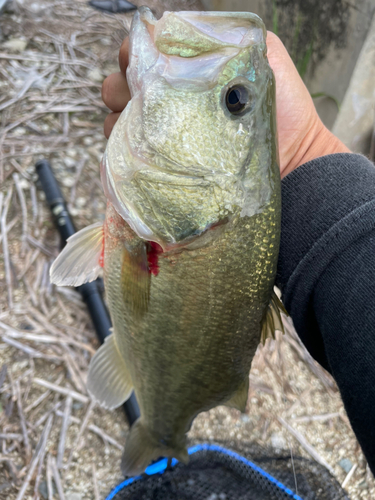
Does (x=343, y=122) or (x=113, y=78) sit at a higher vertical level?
(x=113, y=78)

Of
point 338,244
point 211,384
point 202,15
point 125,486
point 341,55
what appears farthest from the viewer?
point 341,55

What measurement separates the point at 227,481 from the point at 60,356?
133 cm

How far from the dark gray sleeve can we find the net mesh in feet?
3.16

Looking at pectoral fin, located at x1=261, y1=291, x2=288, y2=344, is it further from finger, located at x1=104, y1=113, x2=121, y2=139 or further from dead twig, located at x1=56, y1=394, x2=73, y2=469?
dead twig, located at x1=56, y1=394, x2=73, y2=469

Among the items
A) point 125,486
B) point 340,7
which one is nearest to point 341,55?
point 340,7

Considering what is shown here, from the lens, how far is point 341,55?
337cm

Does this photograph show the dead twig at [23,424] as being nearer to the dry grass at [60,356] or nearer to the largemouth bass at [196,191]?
the dry grass at [60,356]

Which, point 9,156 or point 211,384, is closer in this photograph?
point 211,384

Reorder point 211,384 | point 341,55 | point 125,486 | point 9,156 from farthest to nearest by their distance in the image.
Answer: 1. point 341,55
2. point 9,156
3. point 125,486
4. point 211,384

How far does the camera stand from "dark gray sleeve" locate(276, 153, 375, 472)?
1373mm

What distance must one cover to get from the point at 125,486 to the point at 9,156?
2.57 metres

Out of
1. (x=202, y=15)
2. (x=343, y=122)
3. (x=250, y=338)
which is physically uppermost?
(x=202, y=15)

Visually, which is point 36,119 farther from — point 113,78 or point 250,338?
point 250,338

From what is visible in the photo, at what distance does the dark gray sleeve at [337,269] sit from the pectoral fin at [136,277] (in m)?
0.63
